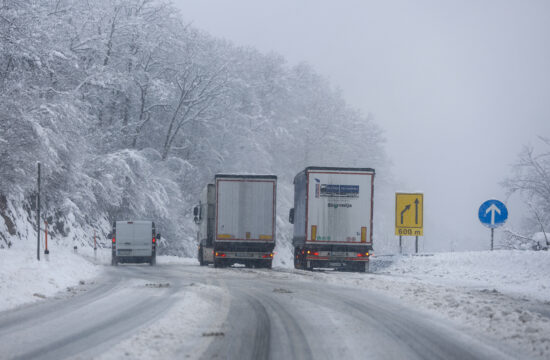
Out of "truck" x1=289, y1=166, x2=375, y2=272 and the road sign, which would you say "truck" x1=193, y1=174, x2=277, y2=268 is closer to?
"truck" x1=289, y1=166, x2=375, y2=272

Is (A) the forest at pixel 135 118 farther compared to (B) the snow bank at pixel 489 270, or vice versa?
(A) the forest at pixel 135 118

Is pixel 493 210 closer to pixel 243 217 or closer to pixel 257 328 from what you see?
pixel 243 217

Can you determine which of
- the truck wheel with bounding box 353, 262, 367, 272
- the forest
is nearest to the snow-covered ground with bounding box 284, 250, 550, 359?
the truck wheel with bounding box 353, 262, 367, 272

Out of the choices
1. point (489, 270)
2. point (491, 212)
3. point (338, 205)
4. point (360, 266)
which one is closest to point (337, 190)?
point (338, 205)

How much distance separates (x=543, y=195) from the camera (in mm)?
34688

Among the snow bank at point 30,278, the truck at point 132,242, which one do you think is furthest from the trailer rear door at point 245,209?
the snow bank at point 30,278

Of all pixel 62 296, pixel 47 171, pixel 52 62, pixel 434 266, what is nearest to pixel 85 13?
→ pixel 52 62

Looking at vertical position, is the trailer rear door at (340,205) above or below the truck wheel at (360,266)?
above

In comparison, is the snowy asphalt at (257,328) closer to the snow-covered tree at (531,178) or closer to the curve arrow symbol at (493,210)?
the curve arrow symbol at (493,210)

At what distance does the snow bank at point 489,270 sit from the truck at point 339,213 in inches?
69.2

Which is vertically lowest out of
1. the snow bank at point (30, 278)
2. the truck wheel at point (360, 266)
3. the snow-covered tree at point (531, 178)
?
the truck wheel at point (360, 266)

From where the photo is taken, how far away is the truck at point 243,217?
26531mm

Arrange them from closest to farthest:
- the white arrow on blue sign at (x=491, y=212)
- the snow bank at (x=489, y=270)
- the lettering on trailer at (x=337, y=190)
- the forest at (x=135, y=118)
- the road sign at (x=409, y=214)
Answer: the snow bank at (x=489, y=270), the white arrow on blue sign at (x=491, y=212), the lettering on trailer at (x=337, y=190), the forest at (x=135, y=118), the road sign at (x=409, y=214)

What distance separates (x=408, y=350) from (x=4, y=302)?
735cm
